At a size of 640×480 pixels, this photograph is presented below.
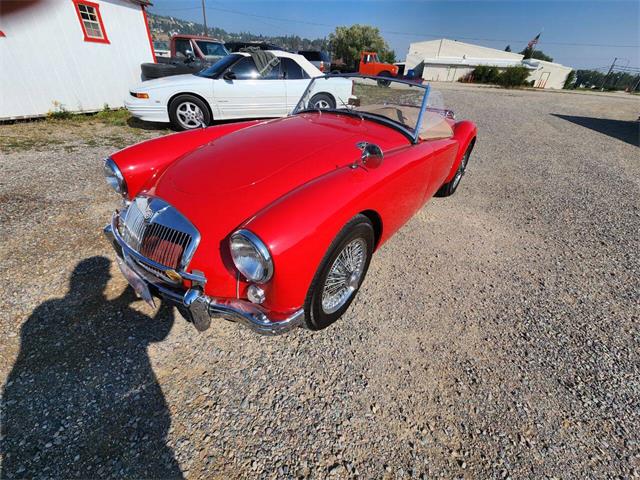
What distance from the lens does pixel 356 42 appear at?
50844mm

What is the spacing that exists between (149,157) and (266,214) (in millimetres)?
1446

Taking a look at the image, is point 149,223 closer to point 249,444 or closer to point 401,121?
point 249,444

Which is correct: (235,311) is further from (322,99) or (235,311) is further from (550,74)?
(550,74)

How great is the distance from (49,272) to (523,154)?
7.99 m

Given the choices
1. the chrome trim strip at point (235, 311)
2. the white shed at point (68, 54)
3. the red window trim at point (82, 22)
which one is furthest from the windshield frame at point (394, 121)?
the red window trim at point (82, 22)

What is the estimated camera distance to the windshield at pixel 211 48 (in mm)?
10570

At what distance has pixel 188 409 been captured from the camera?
1699mm

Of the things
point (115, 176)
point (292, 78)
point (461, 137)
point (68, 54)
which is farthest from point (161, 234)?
point (68, 54)

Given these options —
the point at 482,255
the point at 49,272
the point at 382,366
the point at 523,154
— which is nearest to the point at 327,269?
the point at 382,366

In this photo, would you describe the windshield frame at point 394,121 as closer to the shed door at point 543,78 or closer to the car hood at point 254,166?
the car hood at point 254,166

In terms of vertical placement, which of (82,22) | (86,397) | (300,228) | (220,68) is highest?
(82,22)

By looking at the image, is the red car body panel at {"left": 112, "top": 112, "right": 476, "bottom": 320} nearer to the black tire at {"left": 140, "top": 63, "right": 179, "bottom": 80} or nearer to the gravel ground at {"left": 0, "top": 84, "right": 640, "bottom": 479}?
the gravel ground at {"left": 0, "top": 84, "right": 640, "bottom": 479}

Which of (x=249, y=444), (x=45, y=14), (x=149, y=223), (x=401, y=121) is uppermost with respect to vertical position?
(x=45, y=14)

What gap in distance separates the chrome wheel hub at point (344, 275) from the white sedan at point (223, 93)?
209 inches
